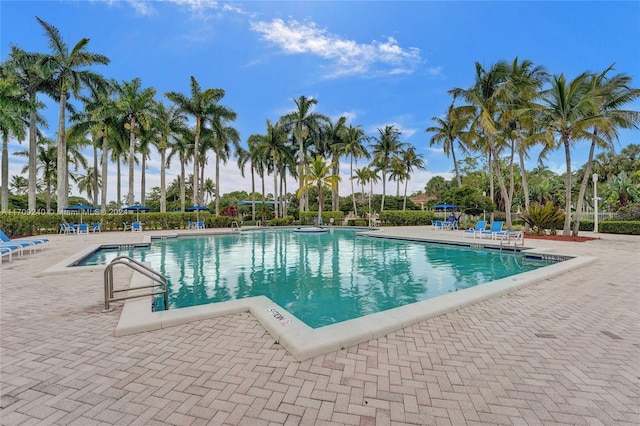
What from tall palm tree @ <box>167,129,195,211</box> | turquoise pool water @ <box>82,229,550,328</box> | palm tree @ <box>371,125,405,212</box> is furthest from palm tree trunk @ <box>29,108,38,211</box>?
palm tree @ <box>371,125,405,212</box>

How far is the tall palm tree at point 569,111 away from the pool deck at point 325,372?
13756 mm

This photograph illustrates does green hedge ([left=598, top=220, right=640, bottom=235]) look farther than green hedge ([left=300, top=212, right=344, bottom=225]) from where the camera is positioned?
No

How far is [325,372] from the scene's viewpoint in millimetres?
2580

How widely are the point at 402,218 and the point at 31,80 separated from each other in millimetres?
32170

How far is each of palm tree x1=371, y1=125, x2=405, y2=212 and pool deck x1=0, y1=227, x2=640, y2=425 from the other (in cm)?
3135

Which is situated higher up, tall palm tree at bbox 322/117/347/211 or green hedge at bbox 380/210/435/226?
tall palm tree at bbox 322/117/347/211

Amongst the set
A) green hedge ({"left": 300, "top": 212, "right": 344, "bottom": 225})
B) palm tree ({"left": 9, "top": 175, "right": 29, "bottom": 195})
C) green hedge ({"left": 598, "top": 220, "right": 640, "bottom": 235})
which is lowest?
green hedge ({"left": 598, "top": 220, "right": 640, "bottom": 235})

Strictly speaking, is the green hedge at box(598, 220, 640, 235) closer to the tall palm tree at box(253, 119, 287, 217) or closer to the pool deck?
the pool deck

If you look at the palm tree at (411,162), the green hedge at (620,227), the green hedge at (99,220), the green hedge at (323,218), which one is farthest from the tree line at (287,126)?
the green hedge at (323,218)

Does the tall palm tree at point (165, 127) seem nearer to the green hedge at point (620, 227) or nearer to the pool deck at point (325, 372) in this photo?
the pool deck at point (325, 372)

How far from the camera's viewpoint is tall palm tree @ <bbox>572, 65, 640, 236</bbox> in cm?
1359

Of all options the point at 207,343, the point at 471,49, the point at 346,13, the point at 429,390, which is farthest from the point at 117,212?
the point at 471,49

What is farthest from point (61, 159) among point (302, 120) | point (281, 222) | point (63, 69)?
point (302, 120)

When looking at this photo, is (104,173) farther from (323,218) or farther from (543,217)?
(543,217)
